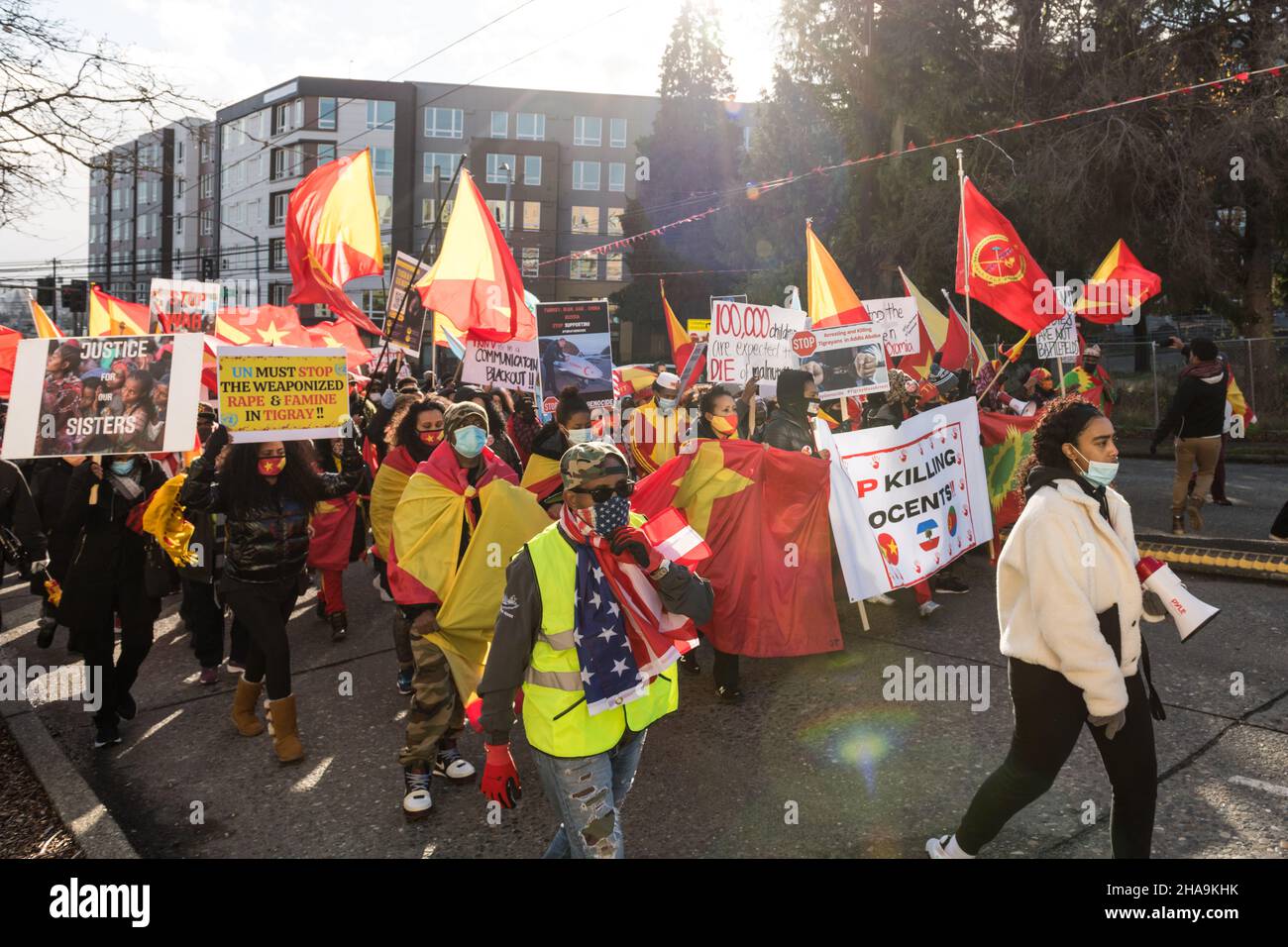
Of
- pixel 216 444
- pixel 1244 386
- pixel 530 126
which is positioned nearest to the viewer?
pixel 216 444

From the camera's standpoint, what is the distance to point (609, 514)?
3049 mm

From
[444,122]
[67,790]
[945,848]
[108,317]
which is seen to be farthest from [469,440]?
[444,122]

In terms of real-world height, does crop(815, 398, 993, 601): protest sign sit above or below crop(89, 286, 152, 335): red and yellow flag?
below

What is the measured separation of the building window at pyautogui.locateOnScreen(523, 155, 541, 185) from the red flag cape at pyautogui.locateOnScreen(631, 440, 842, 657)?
178 feet

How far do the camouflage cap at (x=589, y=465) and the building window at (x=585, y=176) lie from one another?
193ft

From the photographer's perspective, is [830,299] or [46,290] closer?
[830,299]

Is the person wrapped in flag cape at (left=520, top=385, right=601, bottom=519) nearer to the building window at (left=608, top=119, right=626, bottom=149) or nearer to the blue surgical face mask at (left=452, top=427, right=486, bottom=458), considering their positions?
the blue surgical face mask at (left=452, top=427, right=486, bottom=458)

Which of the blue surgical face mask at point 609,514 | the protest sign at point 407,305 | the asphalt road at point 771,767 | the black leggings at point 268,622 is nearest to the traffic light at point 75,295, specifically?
the protest sign at point 407,305

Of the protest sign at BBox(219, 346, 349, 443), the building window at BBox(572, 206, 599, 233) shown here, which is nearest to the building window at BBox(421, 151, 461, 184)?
the building window at BBox(572, 206, 599, 233)

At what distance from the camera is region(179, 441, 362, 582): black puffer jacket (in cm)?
514

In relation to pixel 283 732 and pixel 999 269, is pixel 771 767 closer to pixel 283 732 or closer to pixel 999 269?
pixel 283 732

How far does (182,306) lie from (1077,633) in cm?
1087

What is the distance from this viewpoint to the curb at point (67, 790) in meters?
4.18

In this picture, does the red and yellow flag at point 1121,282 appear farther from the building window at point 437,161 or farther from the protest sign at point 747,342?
the building window at point 437,161
